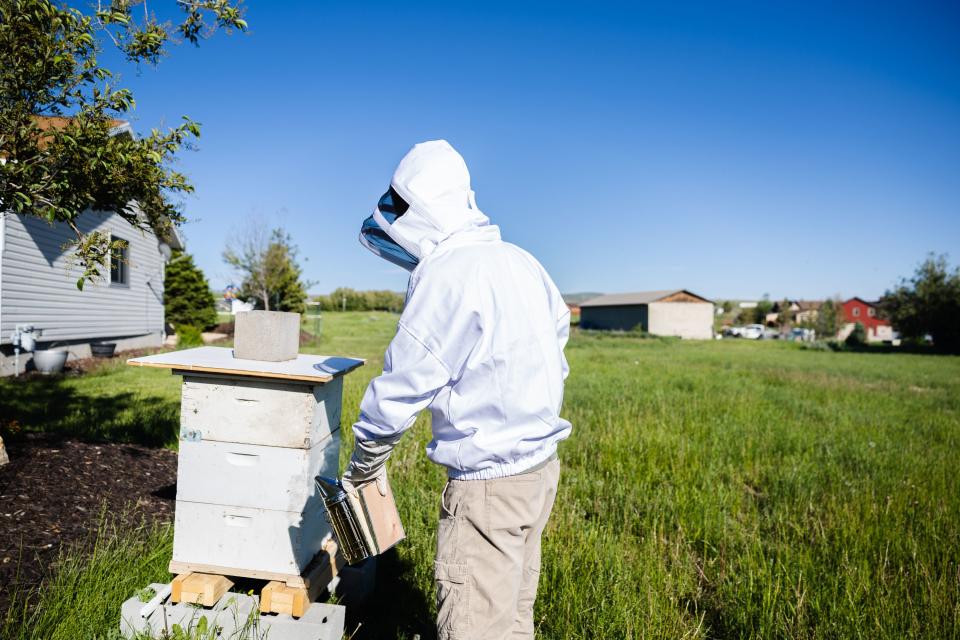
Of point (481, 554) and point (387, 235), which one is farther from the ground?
point (387, 235)

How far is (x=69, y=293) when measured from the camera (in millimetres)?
13461

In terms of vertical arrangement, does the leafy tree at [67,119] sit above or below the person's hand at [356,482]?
above

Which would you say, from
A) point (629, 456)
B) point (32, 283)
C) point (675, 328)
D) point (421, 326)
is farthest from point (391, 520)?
point (675, 328)

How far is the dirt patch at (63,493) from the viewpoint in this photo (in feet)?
10.2

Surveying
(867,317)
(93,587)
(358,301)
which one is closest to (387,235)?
(93,587)

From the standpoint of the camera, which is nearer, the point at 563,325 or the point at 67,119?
the point at 563,325

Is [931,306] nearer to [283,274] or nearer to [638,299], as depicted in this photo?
[638,299]

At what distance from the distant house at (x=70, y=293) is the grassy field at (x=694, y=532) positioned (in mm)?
3579

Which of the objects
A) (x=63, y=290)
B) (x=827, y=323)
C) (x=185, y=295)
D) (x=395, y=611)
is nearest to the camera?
(x=395, y=611)

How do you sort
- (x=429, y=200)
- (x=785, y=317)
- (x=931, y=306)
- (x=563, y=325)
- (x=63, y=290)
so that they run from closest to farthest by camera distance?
1. (x=429, y=200)
2. (x=563, y=325)
3. (x=63, y=290)
4. (x=931, y=306)
5. (x=785, y=317)

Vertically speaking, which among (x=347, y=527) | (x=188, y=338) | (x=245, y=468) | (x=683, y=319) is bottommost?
(x=188, y=338)

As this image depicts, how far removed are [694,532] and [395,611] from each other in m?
2.56

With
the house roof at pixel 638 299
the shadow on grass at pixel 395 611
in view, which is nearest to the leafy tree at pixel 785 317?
the house roof at pixel 638 299

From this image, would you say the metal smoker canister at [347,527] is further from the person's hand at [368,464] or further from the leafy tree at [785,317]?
the leafy tree at [785,317]
